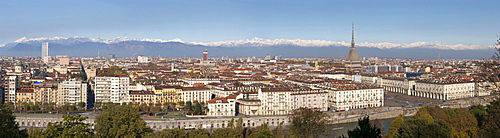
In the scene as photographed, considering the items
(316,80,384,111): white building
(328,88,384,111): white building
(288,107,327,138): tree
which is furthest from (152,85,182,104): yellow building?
(288,107,327,138): tree

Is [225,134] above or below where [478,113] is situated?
above

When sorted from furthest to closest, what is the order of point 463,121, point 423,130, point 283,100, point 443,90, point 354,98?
point 443,90 < point 354,98 < point 283,100 < point 463,121 < point 423,130

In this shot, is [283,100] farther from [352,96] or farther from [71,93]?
[71,93]

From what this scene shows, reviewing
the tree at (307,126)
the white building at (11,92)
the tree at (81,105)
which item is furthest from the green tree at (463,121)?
the white building at (11,92)

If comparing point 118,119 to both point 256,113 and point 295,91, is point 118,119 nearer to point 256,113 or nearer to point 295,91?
point 256,113

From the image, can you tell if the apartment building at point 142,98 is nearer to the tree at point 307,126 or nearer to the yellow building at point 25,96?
the yellow building at point 25,96

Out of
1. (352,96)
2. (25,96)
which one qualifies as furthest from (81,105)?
(352,96)

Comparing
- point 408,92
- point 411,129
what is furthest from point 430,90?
point 411,129
